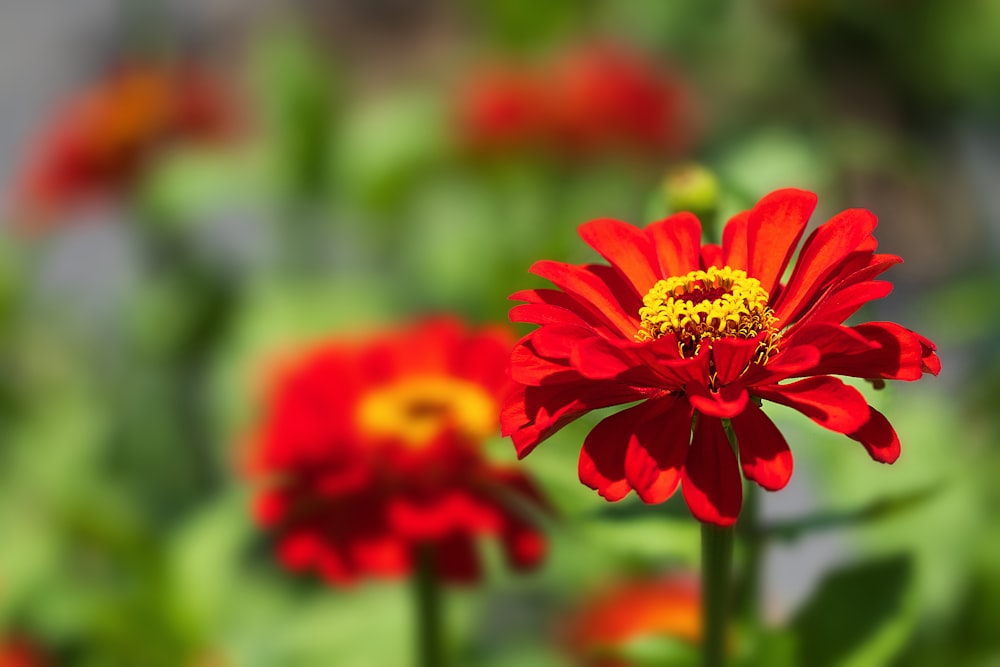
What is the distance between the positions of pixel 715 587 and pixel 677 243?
0.14 metres

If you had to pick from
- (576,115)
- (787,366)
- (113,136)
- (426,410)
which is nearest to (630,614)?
(426,410)

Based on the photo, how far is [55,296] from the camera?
1705mm

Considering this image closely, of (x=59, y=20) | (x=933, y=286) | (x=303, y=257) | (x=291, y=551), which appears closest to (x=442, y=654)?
(x=291, y=551)

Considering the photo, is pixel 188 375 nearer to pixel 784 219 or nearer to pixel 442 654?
pixel 442 654

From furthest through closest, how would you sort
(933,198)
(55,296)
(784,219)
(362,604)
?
1. (55,296)
2. (933,198)
3. (362,604)
4. (784,219)

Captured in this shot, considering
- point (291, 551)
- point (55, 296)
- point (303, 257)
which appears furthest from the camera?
point (55, 296)

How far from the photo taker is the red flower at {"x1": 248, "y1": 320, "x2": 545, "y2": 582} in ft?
2.25

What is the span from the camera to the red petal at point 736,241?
529mm

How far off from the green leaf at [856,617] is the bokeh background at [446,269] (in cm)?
3

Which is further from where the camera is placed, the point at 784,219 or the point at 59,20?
the point at 59,20

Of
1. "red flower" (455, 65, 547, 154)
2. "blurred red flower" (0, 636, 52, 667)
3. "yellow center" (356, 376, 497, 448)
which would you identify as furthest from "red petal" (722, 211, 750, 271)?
"red flower" (455, 65, 547, 154)

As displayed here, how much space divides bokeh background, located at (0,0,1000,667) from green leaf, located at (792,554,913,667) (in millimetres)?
32

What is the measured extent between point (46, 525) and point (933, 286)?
0.99 metres

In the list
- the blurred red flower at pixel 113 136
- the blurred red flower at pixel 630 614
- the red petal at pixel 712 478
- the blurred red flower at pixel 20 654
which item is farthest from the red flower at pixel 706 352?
the blurred red flower at pixel 113 136
